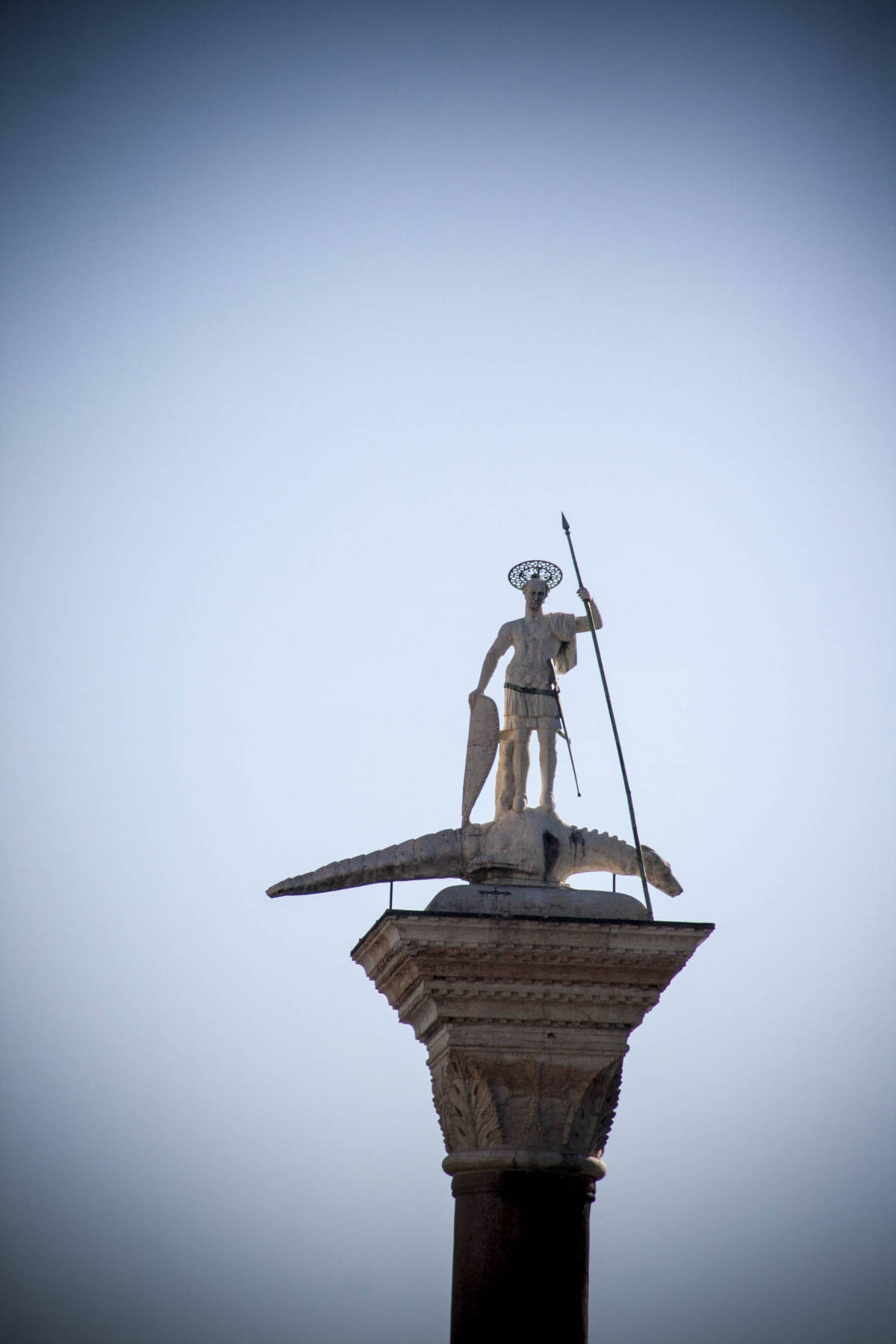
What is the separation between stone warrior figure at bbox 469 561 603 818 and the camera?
1339 cm

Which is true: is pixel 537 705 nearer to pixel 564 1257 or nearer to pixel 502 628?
pixel 502 628

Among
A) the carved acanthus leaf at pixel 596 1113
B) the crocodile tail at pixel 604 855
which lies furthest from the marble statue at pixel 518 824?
the carved acanthus leaf at pixel 596 1113

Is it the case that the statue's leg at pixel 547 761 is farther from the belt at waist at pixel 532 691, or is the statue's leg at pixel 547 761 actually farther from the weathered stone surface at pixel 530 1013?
the weathered stone surface at pixel 530 1013

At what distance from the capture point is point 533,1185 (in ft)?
38.4

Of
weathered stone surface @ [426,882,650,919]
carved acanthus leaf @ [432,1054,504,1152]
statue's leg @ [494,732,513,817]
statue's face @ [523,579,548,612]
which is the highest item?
statue's face @ [523,579,548,612]

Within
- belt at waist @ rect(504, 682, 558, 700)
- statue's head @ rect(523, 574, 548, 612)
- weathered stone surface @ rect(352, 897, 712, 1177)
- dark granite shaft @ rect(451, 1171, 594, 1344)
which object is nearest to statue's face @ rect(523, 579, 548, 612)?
statue's head @ rect(523, 574, 548, 612)

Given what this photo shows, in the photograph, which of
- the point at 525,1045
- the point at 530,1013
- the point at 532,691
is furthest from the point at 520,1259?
the point at 532,691

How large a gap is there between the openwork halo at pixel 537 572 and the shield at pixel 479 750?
121cm

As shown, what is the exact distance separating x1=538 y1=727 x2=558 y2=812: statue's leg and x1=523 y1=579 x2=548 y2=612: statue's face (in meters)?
1.19

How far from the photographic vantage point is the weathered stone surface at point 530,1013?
11.8 m

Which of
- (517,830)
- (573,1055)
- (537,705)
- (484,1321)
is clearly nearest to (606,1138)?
(573,1055)

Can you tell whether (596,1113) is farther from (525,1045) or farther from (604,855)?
(604,855)

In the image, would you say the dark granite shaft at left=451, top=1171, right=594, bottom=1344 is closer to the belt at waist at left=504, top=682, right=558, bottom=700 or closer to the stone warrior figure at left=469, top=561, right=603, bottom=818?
the stone warrior figure at left=469, top=561, right=603, bottom=818

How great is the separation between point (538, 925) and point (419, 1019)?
1.34m
